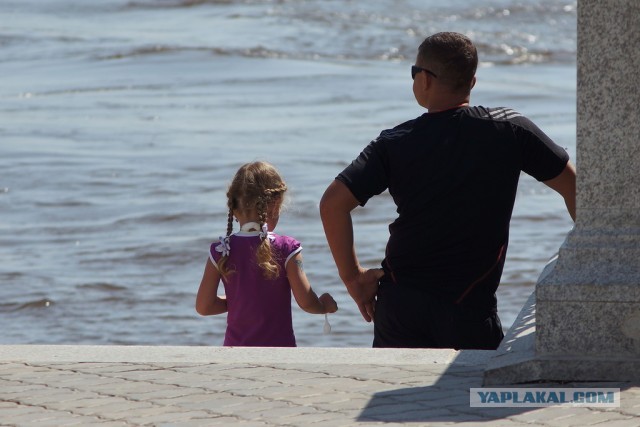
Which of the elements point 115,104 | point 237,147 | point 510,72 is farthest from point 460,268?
point 510,72

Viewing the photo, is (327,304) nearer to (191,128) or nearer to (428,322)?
(428,322)

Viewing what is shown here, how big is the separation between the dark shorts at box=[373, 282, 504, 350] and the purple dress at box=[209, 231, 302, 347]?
0.45m

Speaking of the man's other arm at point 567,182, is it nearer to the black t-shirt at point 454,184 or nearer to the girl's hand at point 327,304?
the black t-shirt at point 454,184

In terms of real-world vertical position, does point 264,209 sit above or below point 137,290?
above

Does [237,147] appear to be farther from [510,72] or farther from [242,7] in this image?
[242,7]

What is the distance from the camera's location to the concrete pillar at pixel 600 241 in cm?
464

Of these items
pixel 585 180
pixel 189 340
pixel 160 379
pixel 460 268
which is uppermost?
pixel 585 180

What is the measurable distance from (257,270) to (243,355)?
0.42 m

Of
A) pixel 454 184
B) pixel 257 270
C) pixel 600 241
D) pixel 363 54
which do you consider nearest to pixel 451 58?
pixel 454 184

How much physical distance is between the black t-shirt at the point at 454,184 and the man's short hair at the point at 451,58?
0.11 meters

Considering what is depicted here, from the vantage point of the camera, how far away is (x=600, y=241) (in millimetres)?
4730

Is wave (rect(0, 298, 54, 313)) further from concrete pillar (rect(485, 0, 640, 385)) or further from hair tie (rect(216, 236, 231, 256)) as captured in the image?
concrete pillar (rect(485, 0, 640, 385))

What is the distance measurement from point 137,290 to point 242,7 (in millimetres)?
21694

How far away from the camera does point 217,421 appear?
14.0 feet
